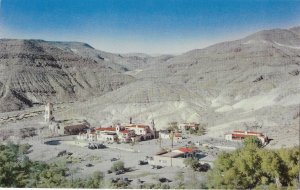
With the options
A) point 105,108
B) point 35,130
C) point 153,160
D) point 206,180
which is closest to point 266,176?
point 206,180

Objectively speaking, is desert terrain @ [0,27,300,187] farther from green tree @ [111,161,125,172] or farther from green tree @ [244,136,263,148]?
green tree @ [244,136,263,148]

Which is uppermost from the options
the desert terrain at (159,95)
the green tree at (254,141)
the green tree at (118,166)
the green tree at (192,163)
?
the desert terrain at (159,95)

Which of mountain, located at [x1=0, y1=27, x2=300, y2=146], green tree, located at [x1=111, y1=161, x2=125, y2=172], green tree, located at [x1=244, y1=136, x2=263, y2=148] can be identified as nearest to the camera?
green tree, located at [x1=111, y1=161, x2=125, y2=172]

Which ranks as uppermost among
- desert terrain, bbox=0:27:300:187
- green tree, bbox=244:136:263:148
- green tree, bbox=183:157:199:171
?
desert terrain, bbox=0:27:300:187

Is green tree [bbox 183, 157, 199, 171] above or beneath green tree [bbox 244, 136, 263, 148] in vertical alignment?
beneath

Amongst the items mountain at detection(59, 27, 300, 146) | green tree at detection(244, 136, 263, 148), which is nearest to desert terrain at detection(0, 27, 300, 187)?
mountain at detection(59, 27, 300, 146)

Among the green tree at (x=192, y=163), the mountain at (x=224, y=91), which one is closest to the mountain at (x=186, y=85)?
the mountain at (x=224, y=91)

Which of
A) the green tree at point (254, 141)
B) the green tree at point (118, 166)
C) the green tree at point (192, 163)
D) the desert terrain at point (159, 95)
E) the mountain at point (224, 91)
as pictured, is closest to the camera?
the green tree at point (192, 163)

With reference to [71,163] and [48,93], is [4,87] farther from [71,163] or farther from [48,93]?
[71,163]

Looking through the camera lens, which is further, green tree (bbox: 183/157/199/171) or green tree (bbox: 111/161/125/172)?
green tree (bbox: 111/161/125/172)

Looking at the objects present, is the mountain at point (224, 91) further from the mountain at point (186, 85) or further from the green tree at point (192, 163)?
the green tree at point (192, 163)
